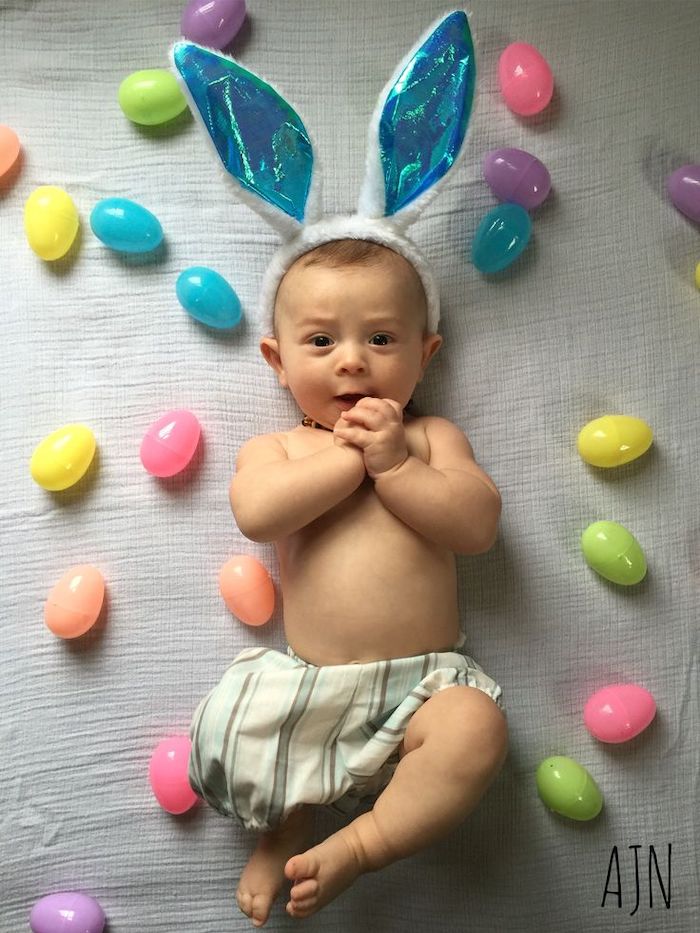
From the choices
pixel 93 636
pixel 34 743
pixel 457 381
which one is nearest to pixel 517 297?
pixel 457 381

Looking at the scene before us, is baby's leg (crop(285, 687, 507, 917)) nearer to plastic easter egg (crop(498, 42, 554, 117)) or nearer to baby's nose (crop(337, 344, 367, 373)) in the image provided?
baby's nose (crop(337, 344, 367, 373))

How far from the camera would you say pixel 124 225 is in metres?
1.19

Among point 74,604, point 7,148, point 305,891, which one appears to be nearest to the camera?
point 305,891

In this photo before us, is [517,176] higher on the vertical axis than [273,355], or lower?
higher

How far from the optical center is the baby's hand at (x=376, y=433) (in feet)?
3.36

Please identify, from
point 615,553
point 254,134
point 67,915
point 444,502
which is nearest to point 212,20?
point 254,134

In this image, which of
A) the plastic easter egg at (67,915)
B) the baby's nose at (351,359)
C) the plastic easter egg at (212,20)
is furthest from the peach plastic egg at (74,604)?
the plastic easter egg at (212,20)

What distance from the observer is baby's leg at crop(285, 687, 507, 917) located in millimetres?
934

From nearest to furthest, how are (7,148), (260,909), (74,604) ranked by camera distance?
1. (260,909)
2. (74,604)
3. (7,148)

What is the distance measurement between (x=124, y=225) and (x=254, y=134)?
0.74 ft

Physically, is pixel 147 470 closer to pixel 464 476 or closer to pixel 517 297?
pixel 464 476

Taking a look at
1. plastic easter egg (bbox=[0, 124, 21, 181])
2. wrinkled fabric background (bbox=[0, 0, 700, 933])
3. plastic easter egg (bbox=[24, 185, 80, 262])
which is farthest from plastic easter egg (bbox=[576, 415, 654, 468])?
plastic easter egg (bbox=[0, 124, 21, 181])

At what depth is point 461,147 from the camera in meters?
1.09

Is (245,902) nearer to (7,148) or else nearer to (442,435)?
(442,435)
